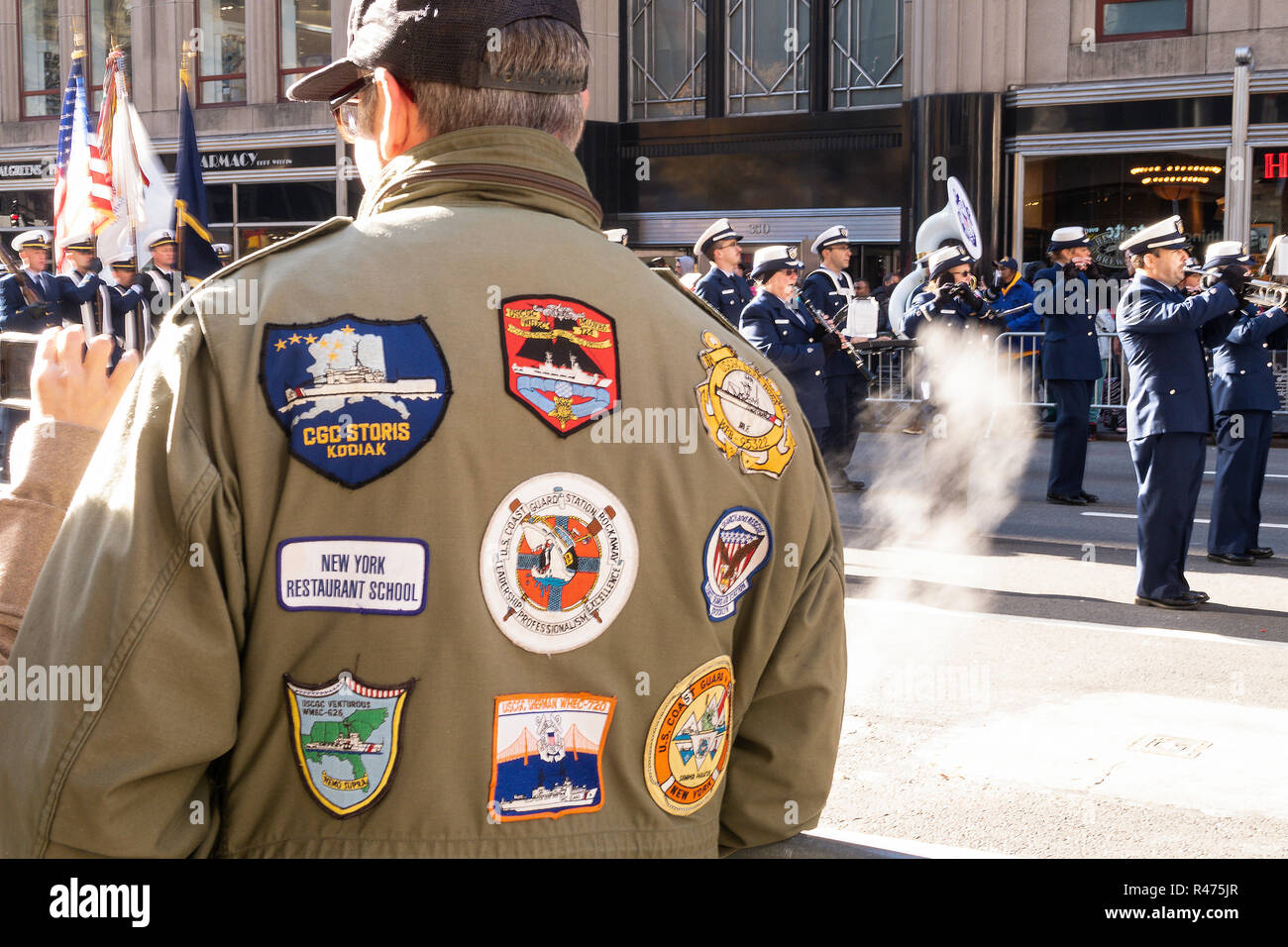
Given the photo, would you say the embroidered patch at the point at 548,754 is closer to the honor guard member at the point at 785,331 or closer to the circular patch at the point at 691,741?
the circular patch at the point at 691,741

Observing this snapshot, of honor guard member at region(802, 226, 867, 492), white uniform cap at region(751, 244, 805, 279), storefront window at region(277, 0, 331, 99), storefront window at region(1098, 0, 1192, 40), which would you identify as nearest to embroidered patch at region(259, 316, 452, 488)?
white uniform cap at region(751, 244, 805, 279)

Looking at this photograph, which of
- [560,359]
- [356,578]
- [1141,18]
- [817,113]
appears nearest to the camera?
[356,578]

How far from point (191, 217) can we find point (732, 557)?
13418 millimetres

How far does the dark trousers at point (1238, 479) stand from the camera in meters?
9.02

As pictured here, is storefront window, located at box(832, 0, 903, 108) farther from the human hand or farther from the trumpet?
the human hand

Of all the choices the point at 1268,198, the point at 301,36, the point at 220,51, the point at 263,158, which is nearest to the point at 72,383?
the point at 1268,198

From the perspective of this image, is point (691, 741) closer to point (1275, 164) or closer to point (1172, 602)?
point (1172, 602)

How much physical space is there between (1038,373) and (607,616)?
580 inches

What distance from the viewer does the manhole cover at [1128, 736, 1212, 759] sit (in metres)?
5.17

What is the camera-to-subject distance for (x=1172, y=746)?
5.25 m

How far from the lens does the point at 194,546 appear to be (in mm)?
1408

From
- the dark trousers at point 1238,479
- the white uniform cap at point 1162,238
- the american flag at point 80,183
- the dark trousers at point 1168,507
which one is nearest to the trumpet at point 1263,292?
the dark trousers at point 1238,479
